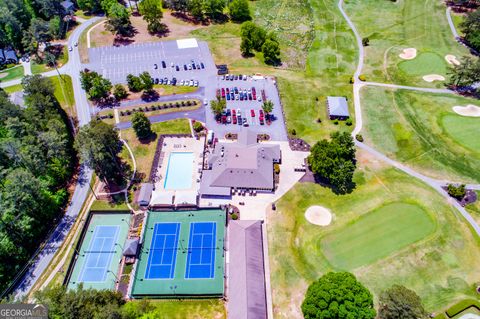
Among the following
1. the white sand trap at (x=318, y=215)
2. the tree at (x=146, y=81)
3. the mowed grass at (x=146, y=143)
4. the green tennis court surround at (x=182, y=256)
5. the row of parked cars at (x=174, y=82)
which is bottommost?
the green tennis court surround at (x=182, y=256)

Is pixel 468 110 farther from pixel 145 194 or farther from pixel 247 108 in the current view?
pixel 145 194

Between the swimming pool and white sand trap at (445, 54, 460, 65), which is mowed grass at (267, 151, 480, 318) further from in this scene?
white sand trap at (445, 54, 460, 65)

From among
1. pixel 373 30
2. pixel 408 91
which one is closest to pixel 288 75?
pixel 408 91

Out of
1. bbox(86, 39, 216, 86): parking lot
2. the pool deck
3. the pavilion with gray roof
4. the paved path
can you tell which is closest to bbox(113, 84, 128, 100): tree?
bbox(86, 39, 216, 86): parking lot

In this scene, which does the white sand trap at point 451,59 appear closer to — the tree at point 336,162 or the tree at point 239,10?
the tree at point 336,162

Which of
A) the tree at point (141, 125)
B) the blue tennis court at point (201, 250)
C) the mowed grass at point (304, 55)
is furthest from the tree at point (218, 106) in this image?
the blue tennis court at point (201, 250)

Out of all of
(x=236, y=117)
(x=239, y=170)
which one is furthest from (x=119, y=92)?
(x=239, y=170)
